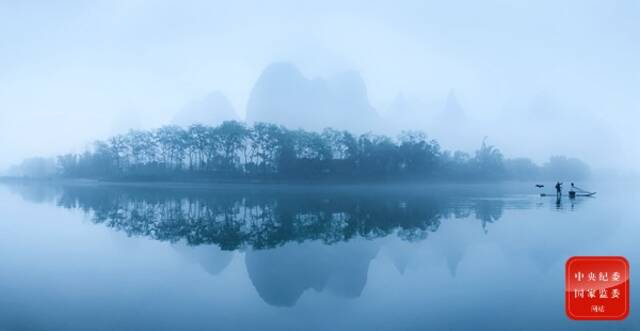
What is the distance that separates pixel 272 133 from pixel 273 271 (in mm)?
53699

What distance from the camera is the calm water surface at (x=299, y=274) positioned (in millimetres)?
7004

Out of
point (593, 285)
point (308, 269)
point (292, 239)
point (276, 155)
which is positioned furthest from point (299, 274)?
point (276, 155)

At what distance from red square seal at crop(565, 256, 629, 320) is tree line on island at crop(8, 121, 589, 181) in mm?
56795

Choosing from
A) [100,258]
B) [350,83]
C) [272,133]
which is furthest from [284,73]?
[100,258]

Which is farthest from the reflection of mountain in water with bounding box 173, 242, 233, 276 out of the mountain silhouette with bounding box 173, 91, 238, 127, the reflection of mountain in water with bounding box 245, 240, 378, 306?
the mountain silhouette with bounding box 173, 91, 238, 127

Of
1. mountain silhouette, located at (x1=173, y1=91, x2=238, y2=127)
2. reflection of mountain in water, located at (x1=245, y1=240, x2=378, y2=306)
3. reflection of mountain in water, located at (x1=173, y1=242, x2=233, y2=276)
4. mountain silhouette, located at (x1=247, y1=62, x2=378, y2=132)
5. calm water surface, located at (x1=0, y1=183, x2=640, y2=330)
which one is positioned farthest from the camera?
mountain silhouette, located at (x1=173, y1=91, x2=238, y2=127)

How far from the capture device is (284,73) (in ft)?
502

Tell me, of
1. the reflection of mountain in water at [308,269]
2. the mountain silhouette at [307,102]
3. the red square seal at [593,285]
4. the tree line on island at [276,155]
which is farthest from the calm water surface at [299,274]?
the mountain silhouette at [307,102]

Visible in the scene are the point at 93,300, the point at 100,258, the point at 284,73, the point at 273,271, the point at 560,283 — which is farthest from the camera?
the point at 284,73

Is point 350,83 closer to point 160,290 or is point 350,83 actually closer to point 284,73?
point 284,73

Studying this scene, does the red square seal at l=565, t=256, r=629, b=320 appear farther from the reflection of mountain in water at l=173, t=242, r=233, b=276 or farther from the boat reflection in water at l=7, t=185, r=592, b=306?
the reflection of mountain in water at l=173, t=242, r=233, b=276

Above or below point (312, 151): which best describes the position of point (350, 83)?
above

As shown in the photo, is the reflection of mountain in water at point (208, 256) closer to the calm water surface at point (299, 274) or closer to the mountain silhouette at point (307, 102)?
the calm water surface at point (299, 274)

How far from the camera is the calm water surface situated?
23.0 feet
